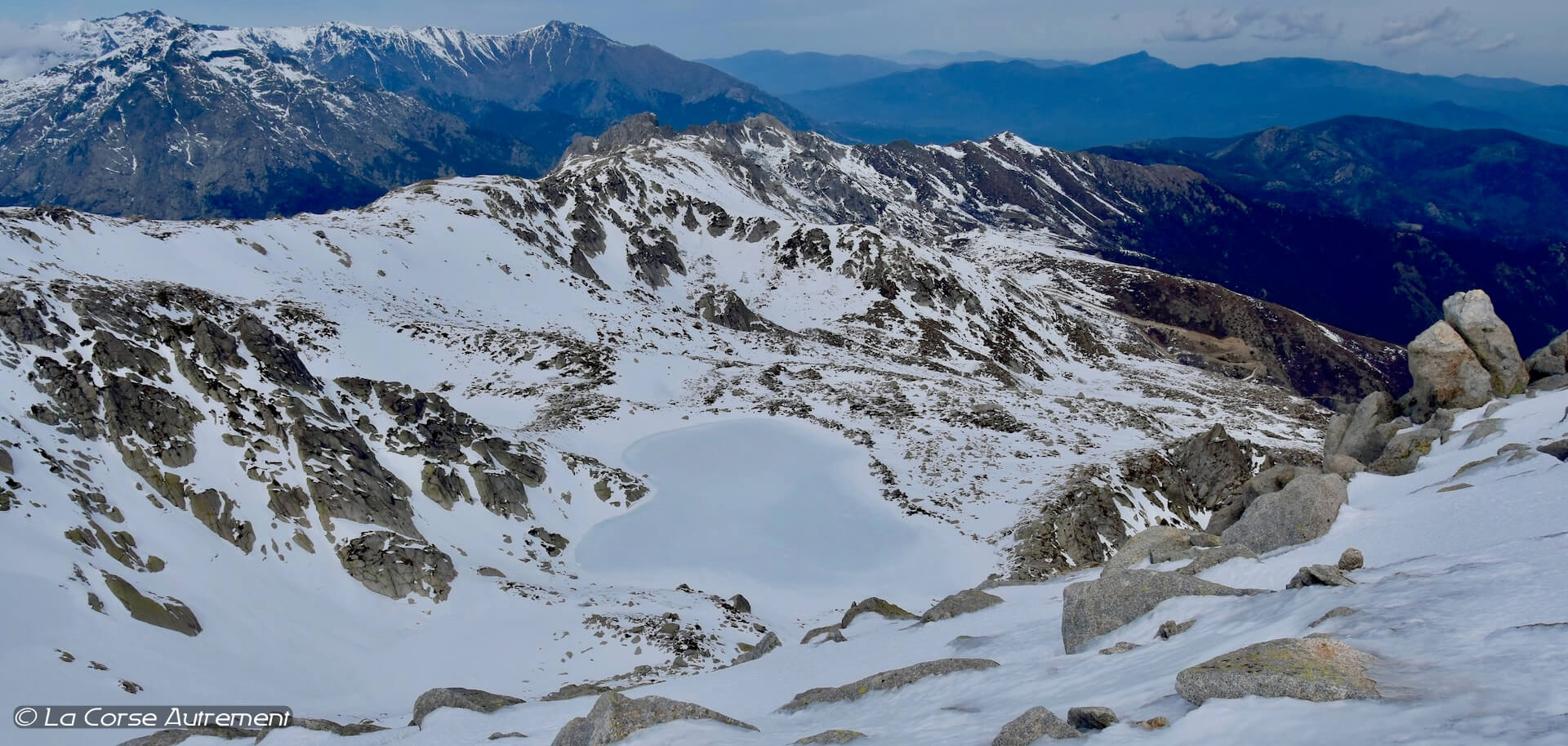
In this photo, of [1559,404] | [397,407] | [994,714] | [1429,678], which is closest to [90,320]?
[397,407]

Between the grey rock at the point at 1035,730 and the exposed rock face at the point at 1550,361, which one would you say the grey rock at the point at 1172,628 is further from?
the exposed rock face at the point at 1550,361

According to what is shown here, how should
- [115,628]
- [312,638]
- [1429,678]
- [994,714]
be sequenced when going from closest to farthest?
[1429,678], [994,714], [115,628], [312,638]

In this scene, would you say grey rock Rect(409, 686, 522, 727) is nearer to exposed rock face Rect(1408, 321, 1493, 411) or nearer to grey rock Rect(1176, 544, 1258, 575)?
grey rock Rect(1176, 544, 1258, 575)

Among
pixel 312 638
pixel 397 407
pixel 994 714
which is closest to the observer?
pixel 994 714

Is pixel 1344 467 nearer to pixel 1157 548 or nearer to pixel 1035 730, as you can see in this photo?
pixel 1157 548

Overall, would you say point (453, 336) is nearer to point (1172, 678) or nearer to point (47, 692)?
point (47, 692)

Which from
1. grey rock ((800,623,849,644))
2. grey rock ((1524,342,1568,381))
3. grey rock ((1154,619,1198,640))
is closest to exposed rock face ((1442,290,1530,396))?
grey rock ((1524,342,1568,381))
